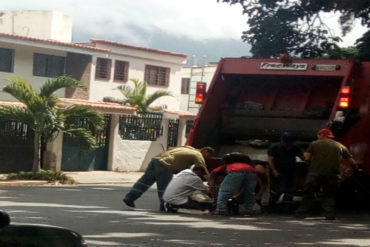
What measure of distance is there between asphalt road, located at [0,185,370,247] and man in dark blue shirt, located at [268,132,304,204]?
560mm

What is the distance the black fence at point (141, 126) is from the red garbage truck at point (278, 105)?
10.5 meters

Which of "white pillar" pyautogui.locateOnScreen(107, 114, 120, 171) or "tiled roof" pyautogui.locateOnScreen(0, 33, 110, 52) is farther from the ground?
"tiled roof" pyautogui.locateOnScreen(0, 33, 110, 52)

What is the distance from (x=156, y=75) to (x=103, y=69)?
13.1ft

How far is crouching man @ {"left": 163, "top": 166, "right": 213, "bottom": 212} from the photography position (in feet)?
38.5

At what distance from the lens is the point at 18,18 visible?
42.7 m

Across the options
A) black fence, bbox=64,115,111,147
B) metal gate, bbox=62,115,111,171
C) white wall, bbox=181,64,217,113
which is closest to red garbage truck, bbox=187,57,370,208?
metal gate, bbox=62,115,111,171

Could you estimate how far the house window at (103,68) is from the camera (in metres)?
36.4

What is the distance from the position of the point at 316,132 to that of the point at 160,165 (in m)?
2.79

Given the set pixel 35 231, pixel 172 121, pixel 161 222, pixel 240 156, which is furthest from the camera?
pixel 172 121

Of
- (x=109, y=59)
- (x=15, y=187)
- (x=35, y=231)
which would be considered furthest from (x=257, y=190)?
(x=109, y=59)

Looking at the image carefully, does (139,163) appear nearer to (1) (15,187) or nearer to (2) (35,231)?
(1) (15,187)

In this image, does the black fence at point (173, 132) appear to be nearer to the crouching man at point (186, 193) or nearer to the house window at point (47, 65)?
the house window at point (47, 65)

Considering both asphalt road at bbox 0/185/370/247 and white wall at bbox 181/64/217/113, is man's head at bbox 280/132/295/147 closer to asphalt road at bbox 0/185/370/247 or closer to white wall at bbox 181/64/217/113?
asphalt road at bbox 0/185/370/247

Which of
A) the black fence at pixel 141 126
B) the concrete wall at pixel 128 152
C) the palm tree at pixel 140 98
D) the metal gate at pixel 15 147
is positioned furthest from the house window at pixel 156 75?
the metal gate at pixel 15 147
